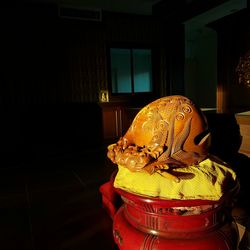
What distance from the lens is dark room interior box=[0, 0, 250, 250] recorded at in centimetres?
239

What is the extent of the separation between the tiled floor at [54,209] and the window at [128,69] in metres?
2.23

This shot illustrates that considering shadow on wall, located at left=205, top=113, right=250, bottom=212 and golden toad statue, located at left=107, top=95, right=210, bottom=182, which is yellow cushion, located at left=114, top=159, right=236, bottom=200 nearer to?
golden toad statue, located at left=107, top=95, right=210, bottom=182

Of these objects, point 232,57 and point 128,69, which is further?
point 128,69

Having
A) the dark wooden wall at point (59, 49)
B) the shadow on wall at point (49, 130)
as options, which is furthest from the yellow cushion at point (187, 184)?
the dark wooden wall at point (59, 49)

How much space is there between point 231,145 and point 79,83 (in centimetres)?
363

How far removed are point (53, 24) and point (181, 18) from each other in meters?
2.65

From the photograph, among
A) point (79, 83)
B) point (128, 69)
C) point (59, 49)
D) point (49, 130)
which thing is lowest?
point (49, 130)

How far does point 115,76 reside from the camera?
5.42 meters

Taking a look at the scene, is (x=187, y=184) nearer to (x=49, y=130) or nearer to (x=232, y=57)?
(x=232, y=57)

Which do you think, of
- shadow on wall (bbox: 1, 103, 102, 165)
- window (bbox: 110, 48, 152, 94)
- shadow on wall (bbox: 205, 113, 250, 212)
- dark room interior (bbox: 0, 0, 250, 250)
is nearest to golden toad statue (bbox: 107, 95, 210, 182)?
shadow on wall (bbox: 205, 113, 250, 212)

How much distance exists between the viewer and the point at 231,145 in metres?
1.78

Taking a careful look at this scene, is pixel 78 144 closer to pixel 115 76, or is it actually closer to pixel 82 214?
pixel 115 76

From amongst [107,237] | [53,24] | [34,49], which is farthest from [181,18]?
[107,237]

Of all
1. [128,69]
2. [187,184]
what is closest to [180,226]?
[187,184]
